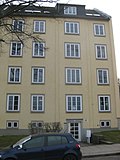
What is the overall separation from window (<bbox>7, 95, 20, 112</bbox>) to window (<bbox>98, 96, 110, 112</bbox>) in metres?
10.1

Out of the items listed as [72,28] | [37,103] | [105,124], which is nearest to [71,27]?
[72,28]

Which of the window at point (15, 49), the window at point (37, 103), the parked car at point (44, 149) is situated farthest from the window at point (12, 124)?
the parked car at point (44, 149)

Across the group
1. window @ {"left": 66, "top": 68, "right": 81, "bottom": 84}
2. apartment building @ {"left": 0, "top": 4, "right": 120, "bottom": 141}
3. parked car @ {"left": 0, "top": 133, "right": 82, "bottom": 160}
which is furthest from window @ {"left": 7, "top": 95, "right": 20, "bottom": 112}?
parked car @ {"left": 0, "top": 133, "right": 82, "bottom": 160}

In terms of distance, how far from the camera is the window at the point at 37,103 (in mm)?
29328

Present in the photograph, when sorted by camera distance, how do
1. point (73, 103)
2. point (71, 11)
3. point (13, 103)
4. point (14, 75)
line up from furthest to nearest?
point (71, 11) < point (73, 103) < point (14, 75) < point (13, 103)

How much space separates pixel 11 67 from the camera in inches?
1185

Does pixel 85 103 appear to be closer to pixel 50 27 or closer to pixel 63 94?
pixel 63 94

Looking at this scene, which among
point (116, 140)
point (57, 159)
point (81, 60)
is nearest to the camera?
point (57, 159)

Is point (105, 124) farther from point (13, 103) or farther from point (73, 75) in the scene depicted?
point (13, 103)

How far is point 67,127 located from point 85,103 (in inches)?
144

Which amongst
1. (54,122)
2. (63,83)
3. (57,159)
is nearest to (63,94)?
(63,83)

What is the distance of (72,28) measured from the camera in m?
32.8

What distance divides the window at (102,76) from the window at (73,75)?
8.58 feet

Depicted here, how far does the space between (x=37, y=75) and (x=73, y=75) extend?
451 centimetres
